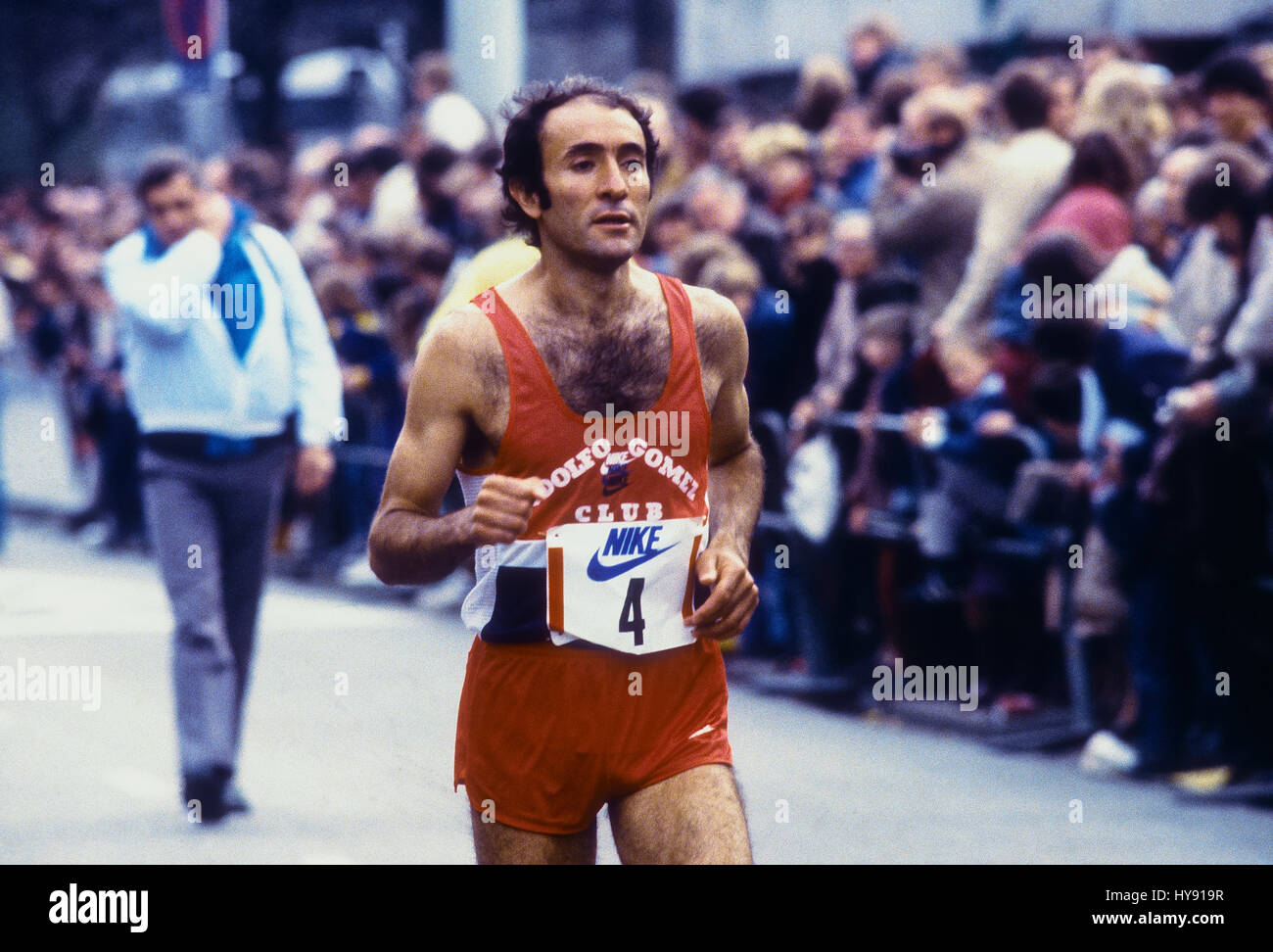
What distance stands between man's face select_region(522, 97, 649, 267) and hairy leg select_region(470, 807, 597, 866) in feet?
3.55

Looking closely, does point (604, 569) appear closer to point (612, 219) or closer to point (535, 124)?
point (612, 219)

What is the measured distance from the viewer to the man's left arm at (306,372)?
7.98 m

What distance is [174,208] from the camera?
316 inches

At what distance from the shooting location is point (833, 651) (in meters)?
10.0

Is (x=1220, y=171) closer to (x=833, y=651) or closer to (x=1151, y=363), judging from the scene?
(x=1151, y=363)

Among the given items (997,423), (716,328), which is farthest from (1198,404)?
(716,328)

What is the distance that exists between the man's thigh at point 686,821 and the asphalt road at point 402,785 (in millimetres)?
2733

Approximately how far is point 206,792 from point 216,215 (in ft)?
6.51

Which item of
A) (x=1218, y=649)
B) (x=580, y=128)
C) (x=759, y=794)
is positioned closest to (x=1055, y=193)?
(x=1218, y=649)

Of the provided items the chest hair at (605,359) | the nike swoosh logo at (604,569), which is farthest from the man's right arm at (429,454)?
the nike swoosh logo at (604,569)

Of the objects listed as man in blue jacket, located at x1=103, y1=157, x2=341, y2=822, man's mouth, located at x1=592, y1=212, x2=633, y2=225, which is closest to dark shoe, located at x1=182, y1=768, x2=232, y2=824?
man in blue jacket, located at x1=103, y1=157, x2=341, y2=822

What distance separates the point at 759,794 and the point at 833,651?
6.66ft

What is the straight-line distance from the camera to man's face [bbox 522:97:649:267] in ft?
14.2

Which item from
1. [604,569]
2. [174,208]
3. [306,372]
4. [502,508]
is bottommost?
[306,372]
